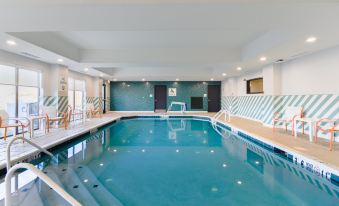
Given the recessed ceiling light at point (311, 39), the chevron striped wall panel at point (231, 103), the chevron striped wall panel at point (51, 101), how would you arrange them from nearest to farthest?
1. the recessed ceiling light at point (311, 39)
2. the chevron striped wall panel at point (51, 101)
3. the chevron striped wall panel at point (231, 103)

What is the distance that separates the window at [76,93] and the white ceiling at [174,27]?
10.7 ft

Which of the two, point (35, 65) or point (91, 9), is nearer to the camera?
point (91, 9)

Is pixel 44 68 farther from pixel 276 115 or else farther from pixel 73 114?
pixel 276 115

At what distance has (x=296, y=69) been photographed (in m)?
6.13

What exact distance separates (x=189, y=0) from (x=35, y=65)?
6.05m

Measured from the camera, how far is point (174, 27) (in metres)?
3.60

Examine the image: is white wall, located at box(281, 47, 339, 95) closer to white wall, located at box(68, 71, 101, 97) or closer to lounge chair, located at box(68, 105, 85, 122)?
lounge chair, located at box(68, 105, 85, 122)

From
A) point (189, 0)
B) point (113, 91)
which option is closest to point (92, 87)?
point (113, 91)

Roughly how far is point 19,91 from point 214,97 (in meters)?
11.2

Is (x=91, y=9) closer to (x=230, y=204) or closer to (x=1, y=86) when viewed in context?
(x=230, y=204)

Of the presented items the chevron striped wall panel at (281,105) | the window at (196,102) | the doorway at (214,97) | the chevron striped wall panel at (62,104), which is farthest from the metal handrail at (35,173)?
the doorway at (214,97)

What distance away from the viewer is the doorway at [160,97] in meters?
14.3

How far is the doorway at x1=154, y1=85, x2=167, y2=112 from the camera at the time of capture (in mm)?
14344

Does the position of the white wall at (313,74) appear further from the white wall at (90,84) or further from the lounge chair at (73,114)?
the white wall at (90,84)
